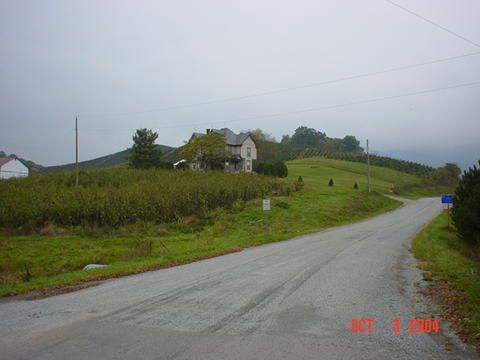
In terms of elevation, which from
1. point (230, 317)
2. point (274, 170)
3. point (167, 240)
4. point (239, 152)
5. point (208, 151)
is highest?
point (239, 152)

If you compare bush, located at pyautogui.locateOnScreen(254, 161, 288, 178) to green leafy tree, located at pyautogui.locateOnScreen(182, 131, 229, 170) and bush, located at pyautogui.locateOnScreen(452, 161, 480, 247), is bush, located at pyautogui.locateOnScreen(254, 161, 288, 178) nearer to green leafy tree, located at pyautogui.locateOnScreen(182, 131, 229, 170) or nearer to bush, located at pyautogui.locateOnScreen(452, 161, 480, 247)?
green leafy tree, located at pyautogui.locateOnScreen(182, 131, 229, 170)

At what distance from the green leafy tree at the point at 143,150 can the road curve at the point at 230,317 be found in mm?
56590

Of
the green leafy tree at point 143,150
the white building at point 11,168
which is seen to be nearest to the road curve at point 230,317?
the green leafy tree at point 143,150

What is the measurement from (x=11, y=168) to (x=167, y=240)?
77.8m

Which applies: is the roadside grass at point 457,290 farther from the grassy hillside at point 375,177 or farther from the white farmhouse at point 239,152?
the grassy hillside at point 375,177

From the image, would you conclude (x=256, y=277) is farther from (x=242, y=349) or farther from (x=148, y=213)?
(x=148, y=213)

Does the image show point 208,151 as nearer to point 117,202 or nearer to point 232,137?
point 232,137

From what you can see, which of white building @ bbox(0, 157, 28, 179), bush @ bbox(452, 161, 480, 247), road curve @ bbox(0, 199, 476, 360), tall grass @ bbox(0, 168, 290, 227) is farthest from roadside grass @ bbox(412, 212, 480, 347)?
white building @ bbox(0, 157, 28, 179)

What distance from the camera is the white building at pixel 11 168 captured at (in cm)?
8355

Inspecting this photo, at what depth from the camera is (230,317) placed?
262 inches

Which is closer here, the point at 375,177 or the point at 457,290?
the point at 457,290

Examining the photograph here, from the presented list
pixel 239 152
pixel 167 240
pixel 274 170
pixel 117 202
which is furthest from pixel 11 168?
pixel 167 240

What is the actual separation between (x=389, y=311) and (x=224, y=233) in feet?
67.7

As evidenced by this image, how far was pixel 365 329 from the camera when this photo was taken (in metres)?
5.95
